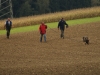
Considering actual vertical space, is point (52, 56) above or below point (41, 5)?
below

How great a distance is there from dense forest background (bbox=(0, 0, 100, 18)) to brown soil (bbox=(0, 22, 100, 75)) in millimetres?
47909

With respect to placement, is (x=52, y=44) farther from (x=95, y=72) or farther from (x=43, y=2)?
(x=43, y=2)

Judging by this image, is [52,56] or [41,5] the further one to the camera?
[41,5]

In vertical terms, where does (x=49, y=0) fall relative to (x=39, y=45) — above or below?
above

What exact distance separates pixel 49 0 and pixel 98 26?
54314mm

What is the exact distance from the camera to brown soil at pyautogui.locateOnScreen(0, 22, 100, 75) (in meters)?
16.1

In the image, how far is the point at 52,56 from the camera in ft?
68.7

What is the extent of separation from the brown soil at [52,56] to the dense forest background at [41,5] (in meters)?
47.9

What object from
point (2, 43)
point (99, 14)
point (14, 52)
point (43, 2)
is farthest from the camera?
point (43, 2)

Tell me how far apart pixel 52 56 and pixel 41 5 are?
6390cm

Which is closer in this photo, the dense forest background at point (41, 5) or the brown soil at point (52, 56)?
the brown soil at point (52, 56)

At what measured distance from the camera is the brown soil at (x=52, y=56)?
1608 cm

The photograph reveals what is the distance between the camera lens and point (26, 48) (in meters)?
24.9

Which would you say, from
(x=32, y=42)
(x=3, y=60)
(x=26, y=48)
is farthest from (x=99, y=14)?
(x=3, y=60)
